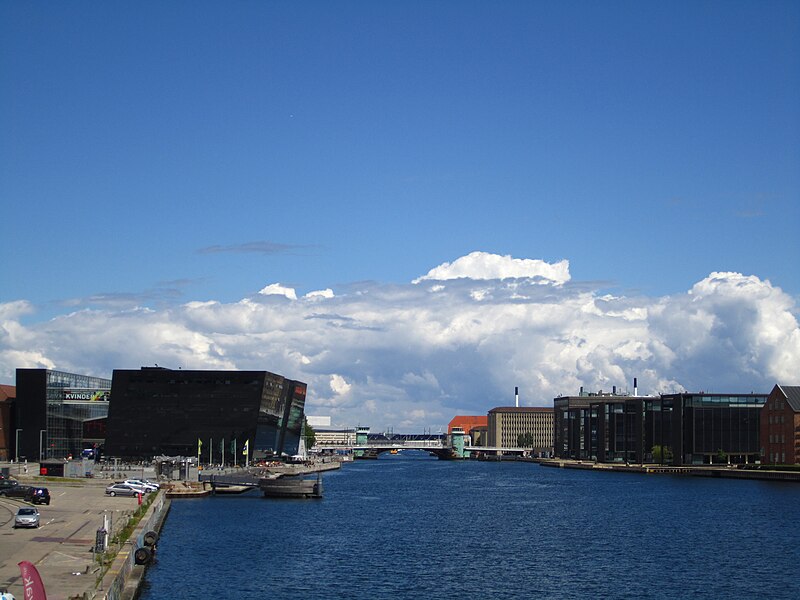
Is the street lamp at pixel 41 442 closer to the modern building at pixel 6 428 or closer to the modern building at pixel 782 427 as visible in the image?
the modern building at pixel 6 428

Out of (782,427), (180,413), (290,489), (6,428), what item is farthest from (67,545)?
(782,427)

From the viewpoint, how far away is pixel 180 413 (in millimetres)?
184125

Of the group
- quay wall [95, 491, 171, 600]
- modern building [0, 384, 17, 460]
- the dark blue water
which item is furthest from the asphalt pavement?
modern building [0, 384, 17, 460]

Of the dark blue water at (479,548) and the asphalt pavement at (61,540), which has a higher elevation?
the asphalt pavement at (61,540)

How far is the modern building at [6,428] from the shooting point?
164m

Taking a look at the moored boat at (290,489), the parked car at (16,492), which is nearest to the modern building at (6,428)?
the moored boat at (290,489)

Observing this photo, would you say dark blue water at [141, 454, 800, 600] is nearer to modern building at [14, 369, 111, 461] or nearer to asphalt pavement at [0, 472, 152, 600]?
asphalt pavement at [0, 472, 152, 600]

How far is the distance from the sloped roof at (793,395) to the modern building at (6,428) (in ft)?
392

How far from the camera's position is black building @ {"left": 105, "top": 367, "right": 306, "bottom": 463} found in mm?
183750

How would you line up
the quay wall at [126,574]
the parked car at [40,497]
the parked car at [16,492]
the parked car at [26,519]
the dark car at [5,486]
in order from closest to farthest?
the quay wall at [126,574] → the parked car at [26,519] → the parked car at [40,497] → the parked car at [16,492] → the dark car at [5,486]

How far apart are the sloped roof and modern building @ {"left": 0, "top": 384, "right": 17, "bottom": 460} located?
119619mm

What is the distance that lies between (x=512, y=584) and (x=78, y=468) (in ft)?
263

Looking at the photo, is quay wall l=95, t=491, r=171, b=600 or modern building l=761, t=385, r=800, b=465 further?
modern building l=761, t=385, r=800, b=465

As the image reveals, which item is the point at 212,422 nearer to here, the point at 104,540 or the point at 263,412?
the point at 263,412
